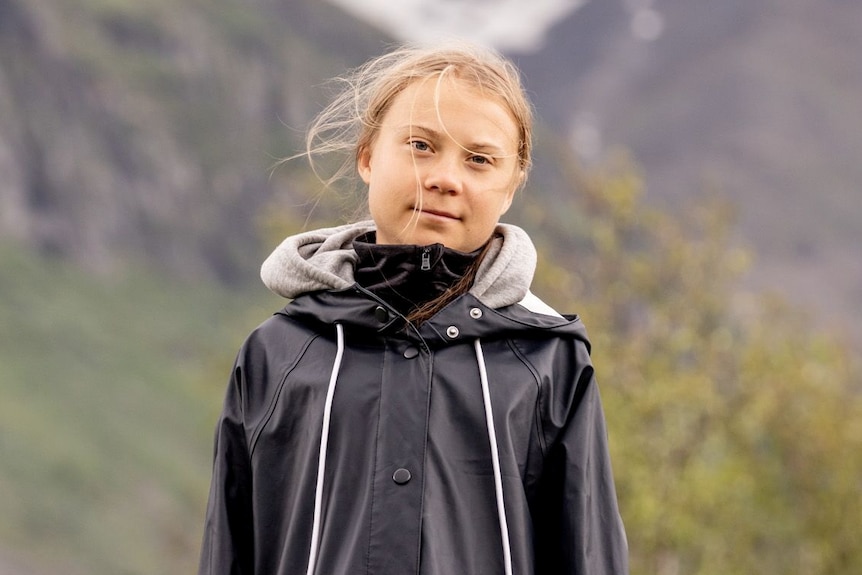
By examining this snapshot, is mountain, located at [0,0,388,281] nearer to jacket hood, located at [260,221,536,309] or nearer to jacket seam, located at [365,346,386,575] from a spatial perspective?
jacket hood, located at [260,221,536,309]

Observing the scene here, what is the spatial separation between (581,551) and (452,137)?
0.83m

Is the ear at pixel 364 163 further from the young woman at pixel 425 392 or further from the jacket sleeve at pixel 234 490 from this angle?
the jacket sleeve at pixel 234 490

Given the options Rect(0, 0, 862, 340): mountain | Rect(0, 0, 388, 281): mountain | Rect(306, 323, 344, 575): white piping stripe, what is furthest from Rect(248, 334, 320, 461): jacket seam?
Rect(0, 0, 388, 281): mountain

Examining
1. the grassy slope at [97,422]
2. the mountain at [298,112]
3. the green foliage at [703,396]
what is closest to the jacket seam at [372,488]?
the green foliage at [703,396]

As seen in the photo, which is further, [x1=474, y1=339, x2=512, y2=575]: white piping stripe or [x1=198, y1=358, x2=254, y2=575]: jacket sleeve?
[x1=198, y1=358, x2=254, y2=575]: jacket sleeve

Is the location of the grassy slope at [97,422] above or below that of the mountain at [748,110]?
below

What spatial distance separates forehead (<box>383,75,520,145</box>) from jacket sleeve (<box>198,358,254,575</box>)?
23.7 inches

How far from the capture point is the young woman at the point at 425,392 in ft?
8.09

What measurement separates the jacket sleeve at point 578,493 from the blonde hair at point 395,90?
0.51 m

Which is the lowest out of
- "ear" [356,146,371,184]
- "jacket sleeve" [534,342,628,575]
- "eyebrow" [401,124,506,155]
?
"jacket sleeve" [534,342,628,575]

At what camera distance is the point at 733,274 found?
14648mm

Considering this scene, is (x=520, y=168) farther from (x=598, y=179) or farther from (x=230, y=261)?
(x=230, y=261)

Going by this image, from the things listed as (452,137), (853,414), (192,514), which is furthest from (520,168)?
(192,514)

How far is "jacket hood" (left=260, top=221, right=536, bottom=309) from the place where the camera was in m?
2.61
